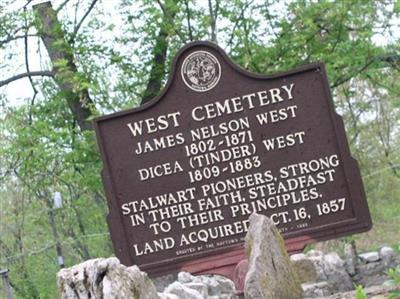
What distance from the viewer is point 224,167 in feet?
33.3

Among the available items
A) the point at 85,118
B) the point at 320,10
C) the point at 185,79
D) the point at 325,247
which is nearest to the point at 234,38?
the point at 320,10

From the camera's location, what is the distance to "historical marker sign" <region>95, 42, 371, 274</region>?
10.1m

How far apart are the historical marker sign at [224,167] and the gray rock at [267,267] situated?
5.83ft

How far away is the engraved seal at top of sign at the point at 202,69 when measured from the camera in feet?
33.7

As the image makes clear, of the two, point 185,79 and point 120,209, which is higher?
point 185,79

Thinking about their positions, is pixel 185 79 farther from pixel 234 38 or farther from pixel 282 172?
pixel 234 38

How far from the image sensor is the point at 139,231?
408 inches

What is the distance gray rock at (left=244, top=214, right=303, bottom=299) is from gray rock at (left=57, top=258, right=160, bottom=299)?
6.58 feet

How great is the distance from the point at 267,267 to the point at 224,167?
2.55 meters

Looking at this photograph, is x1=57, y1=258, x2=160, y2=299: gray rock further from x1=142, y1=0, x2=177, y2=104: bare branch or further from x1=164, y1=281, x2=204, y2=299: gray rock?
x1=142, y1=0, x2=177, y2=104: bare branch

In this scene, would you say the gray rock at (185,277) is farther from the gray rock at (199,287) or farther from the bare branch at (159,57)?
the bare branch at (159,57)

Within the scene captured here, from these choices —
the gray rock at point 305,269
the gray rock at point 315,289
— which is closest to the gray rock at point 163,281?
the gray rock at point 305,269

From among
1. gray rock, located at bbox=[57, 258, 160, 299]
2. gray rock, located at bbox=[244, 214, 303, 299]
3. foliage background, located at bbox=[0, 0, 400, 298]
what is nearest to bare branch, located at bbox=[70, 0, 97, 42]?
foliage background, located at bbox=[0, 0, 400, 298]

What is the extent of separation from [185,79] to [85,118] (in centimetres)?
507
